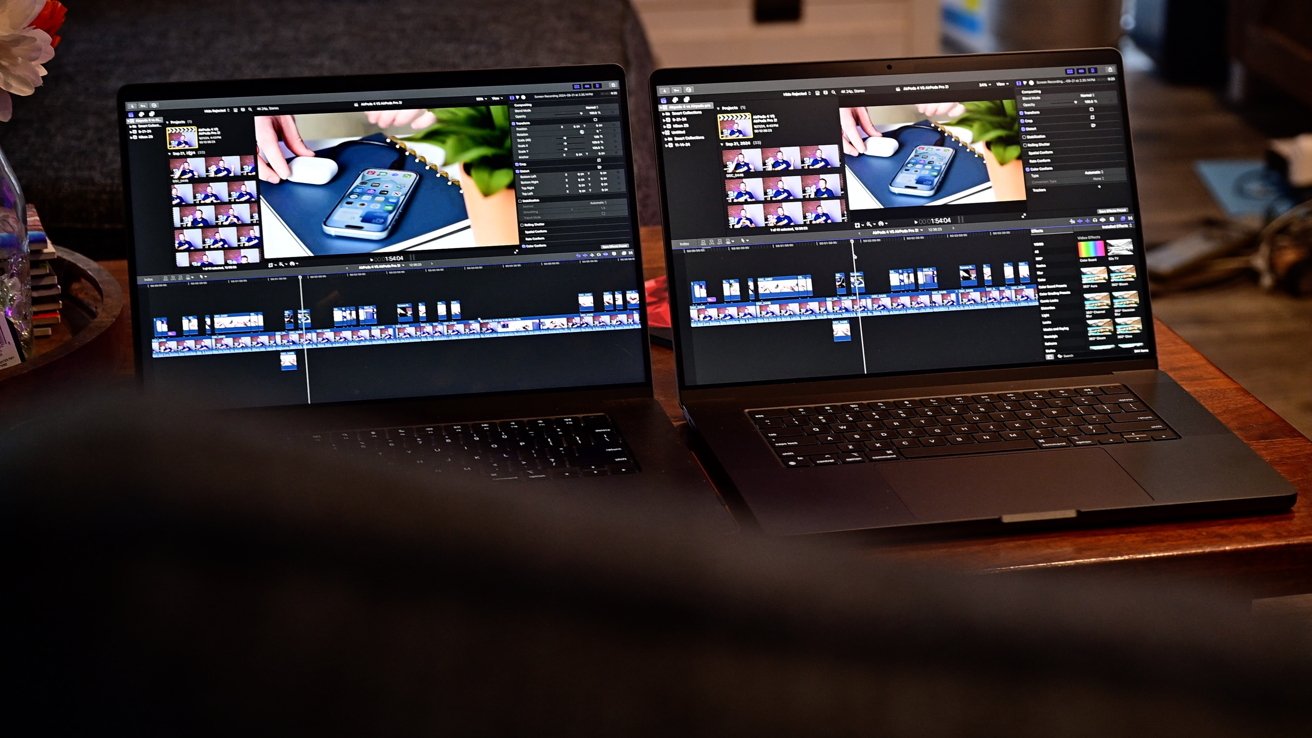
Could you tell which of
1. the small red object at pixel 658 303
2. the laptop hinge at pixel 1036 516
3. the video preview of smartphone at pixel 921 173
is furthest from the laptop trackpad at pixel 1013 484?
the small red object at pixel 658 303

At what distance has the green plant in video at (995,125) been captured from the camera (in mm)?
1134

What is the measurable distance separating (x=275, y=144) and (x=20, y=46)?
0.20 meters

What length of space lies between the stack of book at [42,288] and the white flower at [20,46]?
0.27m

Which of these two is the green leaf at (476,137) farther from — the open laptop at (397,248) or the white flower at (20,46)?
the white flower at (20,46)

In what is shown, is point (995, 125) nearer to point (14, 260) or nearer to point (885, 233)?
point (885, 233)

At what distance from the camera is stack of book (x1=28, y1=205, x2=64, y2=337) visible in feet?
4.04

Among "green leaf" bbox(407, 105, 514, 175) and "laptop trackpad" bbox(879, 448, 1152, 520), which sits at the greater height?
"green leaf" bbox(407, 105, 514, 175)

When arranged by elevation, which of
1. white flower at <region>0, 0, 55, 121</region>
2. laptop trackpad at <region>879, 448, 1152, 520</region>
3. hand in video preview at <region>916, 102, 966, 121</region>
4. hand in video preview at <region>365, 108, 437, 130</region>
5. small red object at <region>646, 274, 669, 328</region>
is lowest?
laptop trackpad at <region>879, 448, 1152, 520</region>

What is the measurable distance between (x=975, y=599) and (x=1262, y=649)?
0.09ft

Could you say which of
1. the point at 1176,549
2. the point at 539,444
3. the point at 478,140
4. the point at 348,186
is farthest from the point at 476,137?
the point at 1176,549

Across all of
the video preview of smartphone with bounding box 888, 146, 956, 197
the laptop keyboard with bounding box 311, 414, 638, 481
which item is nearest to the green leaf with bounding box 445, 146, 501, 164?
the laptop keyboard with bounding box 311, 414, 638, 481

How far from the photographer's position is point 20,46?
992 mm

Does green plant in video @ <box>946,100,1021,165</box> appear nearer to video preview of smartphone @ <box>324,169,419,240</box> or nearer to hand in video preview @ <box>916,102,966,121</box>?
hand in video preview @ <box>916,102,966,121</box>

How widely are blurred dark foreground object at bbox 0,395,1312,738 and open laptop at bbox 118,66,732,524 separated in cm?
90
